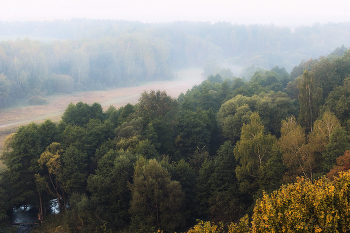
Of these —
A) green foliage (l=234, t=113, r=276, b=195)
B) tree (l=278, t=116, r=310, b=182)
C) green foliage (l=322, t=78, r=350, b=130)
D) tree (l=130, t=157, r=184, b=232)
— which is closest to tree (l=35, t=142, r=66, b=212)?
tree (l=130, t=157, r=184, b=232)

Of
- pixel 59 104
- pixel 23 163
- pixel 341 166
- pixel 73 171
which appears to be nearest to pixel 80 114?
pixel 23 163

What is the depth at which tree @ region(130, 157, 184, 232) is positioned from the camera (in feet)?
113

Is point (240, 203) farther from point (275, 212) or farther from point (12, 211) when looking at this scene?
point (12, 211)

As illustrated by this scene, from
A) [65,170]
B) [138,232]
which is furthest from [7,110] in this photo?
[138,232]

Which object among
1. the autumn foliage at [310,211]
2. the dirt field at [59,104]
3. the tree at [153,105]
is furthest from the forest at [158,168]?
the dirt field at [59,104]

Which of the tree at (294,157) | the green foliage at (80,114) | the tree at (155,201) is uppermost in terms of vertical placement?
A: the green foliage at (80,114)

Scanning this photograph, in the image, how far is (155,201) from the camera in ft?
113

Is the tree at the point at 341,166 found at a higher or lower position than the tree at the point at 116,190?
higher

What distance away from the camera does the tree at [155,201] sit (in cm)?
3434

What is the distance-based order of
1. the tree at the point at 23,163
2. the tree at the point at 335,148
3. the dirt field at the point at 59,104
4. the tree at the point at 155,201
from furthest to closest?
the dirt field at the point at 59,104
the tree at the point at 23,163
the tree at the point at 155,201
the tree at the point at 335,148

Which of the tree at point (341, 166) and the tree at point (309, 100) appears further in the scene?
the tree at point (309, 100)

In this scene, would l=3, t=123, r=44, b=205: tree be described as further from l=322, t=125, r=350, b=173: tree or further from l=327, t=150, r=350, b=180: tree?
l=322, t=125, r=350, b=173: tree

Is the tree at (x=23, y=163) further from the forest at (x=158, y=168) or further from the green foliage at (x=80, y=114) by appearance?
the green foliage at (x=80, y=114)

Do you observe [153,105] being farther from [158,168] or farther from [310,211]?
[310,211]
